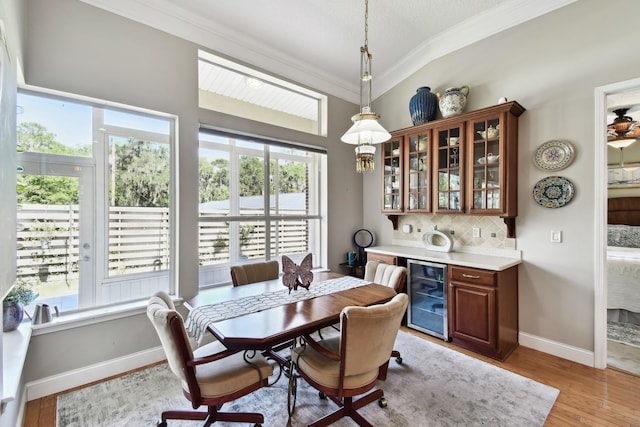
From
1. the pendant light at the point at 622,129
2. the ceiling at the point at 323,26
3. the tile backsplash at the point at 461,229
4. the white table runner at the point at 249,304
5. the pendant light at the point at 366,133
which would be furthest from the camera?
the pendant light at the point at 622,129

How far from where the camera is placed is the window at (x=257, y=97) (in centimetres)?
304

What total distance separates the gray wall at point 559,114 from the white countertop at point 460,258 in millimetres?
305

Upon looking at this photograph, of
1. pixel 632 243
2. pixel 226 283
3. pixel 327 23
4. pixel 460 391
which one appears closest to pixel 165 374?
pixel 226 283

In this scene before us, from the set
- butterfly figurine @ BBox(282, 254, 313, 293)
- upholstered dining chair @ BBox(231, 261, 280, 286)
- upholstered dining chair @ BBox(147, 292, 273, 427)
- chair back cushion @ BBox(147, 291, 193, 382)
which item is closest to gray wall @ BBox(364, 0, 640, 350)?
butterfly figurine @ BBox(282, 254, 313, 293)

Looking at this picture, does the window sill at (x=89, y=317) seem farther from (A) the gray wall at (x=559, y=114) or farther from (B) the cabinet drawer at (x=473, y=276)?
(A) the gray wall at (x=559, y=114)

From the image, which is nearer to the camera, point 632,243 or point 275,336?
point 275,336

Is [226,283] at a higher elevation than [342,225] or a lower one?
lower

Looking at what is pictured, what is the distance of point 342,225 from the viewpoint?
429cm

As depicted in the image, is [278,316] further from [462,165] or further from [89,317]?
[462,165]

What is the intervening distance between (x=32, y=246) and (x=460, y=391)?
141 inches

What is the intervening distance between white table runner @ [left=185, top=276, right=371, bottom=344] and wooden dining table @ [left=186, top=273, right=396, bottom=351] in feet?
0.17

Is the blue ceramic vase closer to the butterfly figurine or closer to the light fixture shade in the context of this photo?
the light fixture shade

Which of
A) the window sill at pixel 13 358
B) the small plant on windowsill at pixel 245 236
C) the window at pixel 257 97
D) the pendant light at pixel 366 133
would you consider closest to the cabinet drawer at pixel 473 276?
the pendant light at pixel 366 133

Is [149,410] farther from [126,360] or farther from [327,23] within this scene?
[327,23]
